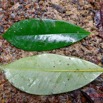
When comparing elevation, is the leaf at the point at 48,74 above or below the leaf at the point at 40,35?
below

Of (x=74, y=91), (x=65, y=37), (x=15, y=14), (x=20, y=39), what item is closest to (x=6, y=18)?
(x=15, y=14)

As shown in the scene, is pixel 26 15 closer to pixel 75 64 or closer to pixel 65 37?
pixel 65 37

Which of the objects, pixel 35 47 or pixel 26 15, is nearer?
→ pixel 35 47

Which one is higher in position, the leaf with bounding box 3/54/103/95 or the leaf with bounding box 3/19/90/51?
the leaf with bounding box 3/19/90/51
